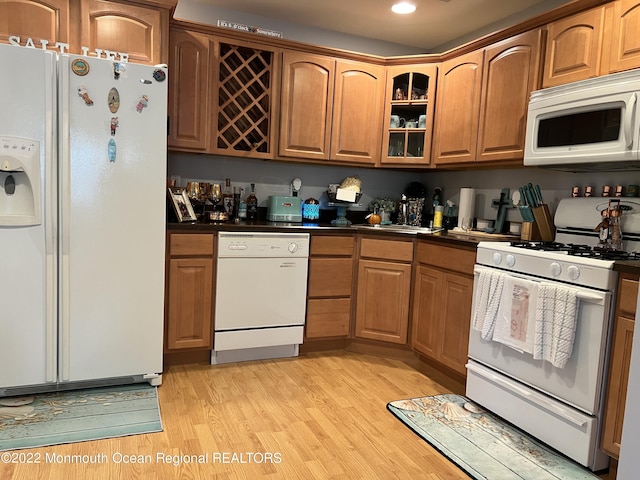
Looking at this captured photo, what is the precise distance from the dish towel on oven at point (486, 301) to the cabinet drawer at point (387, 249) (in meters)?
0.71

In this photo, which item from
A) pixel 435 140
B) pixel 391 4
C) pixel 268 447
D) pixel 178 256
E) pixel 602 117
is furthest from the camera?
pixel 435 140

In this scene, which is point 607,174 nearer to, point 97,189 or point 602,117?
point 602,117

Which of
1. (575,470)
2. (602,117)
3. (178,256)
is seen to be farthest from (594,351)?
(178,256)

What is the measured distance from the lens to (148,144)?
2.48m

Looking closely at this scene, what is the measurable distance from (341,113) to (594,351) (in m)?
2.33

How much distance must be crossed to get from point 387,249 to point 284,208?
2.76 ft

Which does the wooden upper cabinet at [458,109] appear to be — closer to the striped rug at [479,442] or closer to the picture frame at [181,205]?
the striped rug at [479,442]

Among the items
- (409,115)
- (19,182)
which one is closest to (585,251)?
(409,115)

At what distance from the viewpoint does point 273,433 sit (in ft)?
7.17

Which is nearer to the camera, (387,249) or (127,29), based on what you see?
(127,29)

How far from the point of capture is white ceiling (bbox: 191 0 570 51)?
122 inches

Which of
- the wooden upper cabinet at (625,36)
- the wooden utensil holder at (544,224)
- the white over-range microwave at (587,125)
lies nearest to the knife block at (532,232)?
the wooden utensil holder at (544,224)

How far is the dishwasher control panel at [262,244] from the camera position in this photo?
2.91 m

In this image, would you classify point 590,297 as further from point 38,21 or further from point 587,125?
point 38,21
